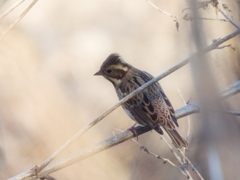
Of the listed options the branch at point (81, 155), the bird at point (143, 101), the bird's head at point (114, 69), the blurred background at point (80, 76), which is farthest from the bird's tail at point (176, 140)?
the blurred background at point (80, 76)

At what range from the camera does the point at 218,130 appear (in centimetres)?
114

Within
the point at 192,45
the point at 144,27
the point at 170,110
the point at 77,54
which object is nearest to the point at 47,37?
the point at 77,54

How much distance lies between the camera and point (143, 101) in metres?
3.20

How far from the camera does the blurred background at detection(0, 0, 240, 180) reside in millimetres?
4211

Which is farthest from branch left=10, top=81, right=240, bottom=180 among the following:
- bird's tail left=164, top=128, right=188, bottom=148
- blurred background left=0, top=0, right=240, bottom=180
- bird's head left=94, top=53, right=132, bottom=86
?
blurred background left=0, top=0, right=240, bottom=180

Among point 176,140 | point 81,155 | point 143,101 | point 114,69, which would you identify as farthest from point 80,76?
point 81,155

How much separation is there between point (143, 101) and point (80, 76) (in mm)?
1308

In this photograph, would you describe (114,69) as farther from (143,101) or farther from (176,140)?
(176,140)

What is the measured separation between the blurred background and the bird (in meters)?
0.81

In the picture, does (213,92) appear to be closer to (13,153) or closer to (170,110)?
(170,110)

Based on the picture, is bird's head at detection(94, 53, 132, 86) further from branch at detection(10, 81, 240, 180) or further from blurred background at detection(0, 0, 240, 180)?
blurred background at detection(0, 0, 240, 180)

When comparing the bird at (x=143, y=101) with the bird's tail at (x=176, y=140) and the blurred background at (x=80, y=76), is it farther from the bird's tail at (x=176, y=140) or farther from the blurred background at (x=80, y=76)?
the blurred background at (x=80, y=76)

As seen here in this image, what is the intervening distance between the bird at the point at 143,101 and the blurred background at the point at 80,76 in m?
0.81

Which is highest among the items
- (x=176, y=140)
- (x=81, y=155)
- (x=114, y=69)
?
(x=114, y=69)
